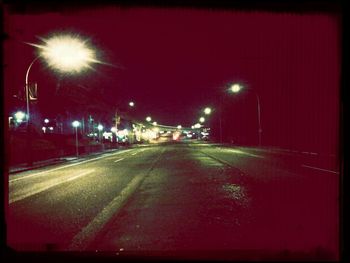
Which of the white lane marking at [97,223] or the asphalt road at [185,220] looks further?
the white lane marking at [97,223]

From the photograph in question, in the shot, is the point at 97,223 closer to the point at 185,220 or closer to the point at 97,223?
the point at 97,223

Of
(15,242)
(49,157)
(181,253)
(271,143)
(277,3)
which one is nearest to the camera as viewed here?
(277,3)

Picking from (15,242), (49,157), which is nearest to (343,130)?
(15,242)

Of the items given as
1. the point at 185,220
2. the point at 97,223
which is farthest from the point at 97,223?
the point at 185,220

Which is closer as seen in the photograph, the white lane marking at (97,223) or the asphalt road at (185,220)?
the asphalt road at (185,220)

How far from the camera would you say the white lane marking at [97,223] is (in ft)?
22.3

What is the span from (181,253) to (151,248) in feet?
2.45

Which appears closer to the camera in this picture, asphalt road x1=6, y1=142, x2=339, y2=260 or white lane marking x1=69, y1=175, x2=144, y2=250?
asphalt road x1=6, y1=142, x2=339, y2=260

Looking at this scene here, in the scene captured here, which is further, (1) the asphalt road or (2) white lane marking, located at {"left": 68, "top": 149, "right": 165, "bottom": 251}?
(2) white lane marking, located at {"left": 68, "top": 149, "right": 165, "bottom": 251}

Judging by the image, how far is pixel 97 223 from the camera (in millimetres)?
8625

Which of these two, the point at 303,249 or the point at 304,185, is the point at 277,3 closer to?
the point at 303,249

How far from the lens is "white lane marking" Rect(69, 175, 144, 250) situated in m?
6.80

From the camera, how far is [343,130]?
351 cm

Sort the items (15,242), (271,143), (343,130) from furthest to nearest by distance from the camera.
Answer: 1. (271,143)
2. (15,242)
3. (343,130)
